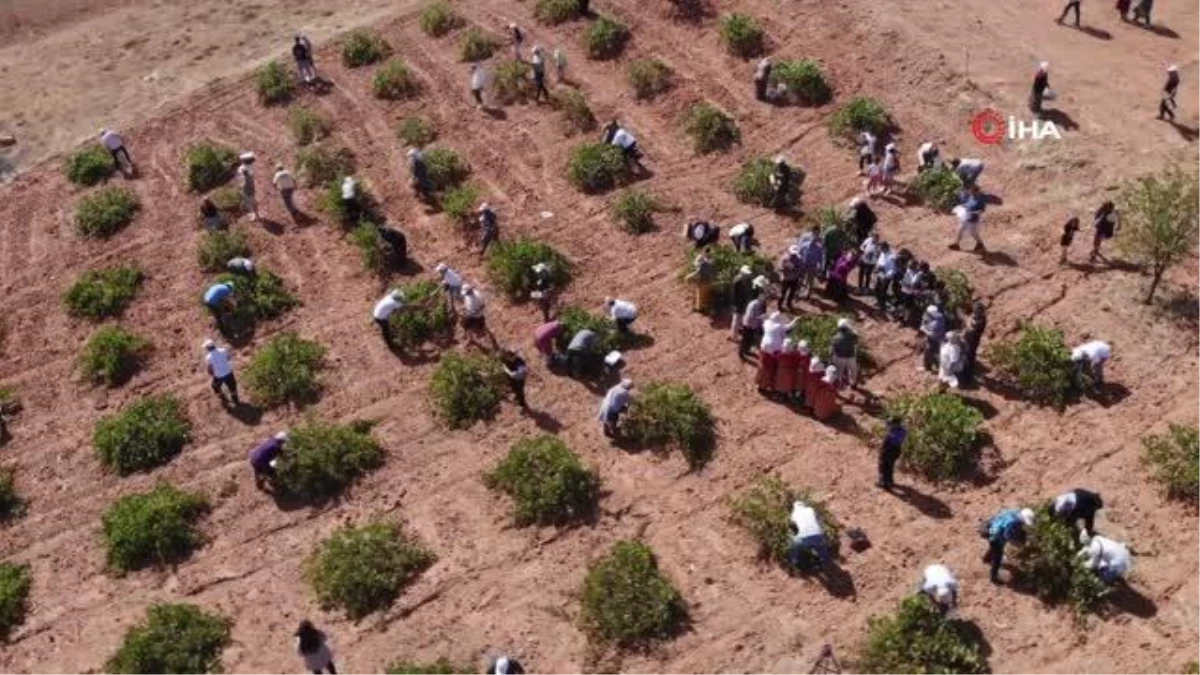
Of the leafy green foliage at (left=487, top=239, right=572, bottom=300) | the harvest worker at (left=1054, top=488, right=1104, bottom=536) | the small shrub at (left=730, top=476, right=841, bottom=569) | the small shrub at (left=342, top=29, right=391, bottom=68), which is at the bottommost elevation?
the small shrub at (left=730, top=476, right=841, bottom=569)

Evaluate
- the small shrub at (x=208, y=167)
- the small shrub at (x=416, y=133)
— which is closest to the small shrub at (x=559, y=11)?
the small shrub at (x=416, y=133)

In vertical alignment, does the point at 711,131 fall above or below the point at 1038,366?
above

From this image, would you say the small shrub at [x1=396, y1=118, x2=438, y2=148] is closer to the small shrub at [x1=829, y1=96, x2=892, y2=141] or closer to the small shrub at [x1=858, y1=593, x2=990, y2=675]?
the small shrub at [x1=829, y1=96, x2=892, y2=141]

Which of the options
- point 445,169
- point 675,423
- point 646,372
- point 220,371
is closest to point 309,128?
point 445,169

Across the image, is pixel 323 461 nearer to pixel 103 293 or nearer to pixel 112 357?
pixel 112 357

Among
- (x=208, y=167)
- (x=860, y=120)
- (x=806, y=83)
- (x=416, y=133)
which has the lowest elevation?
(x=208, y=167)

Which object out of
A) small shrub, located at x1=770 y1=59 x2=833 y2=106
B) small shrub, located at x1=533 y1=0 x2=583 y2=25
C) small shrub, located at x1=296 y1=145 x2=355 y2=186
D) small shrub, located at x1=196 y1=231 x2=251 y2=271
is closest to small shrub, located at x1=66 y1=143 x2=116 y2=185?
small shrub, located at x1=296 y1=145 x2=355 y2=186

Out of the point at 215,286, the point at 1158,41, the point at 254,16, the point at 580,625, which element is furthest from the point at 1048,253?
the point at 254,16
